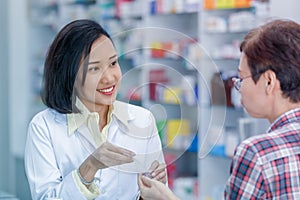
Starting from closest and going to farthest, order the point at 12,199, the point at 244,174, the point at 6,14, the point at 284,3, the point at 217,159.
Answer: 1. the point at 244,174
2. the point at 12,199
3. the point at 284,3
4. the point at 217,159
5. the point at 6,14

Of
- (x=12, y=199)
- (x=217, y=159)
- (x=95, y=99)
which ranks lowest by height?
(x=217, y=159)

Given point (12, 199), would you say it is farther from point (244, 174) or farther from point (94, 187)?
point (244, 174)

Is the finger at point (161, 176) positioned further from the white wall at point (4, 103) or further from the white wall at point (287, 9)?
the white wall at point (4, 103)

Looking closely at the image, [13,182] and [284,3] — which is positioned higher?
[284,3]

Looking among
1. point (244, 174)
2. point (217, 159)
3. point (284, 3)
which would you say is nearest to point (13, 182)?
point (217, 159)

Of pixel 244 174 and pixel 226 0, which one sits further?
pixel 226 0

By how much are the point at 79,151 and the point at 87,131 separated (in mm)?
104

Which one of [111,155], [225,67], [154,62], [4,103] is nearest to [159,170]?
[111,155]

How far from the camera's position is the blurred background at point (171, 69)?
1.51m

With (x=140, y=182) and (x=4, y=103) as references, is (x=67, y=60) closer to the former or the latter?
(x=140, y=182)

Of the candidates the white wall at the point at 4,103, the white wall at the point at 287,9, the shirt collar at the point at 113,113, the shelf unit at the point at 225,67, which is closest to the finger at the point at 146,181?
the shirt collar at the point at 113,113

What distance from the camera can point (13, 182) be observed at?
190 inches

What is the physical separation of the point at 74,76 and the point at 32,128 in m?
0.18

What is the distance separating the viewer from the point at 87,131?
144 centimetres
